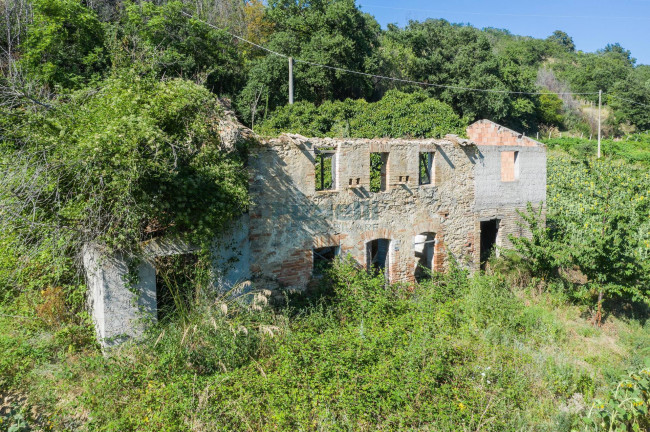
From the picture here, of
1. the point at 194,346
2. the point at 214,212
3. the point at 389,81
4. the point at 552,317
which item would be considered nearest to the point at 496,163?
the point at 552,317

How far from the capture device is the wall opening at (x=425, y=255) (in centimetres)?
1134

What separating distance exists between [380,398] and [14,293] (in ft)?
22.5

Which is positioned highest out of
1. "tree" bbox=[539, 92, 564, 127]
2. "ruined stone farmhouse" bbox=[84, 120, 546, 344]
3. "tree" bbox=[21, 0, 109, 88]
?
"tree" bbox=[539, 92, 564, 127]

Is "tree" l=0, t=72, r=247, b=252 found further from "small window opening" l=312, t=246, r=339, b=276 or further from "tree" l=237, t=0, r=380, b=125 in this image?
"tree" l=237, t=0, r=380, b=125

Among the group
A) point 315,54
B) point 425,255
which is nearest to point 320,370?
point 425,255

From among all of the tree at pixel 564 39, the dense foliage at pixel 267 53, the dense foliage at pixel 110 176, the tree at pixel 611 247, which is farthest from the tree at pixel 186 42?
the tree at pixel 564 39

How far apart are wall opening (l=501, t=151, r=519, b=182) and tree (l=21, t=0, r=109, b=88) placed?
1248cm

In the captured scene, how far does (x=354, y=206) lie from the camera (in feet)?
31.1

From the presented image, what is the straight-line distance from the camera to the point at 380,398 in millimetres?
5773

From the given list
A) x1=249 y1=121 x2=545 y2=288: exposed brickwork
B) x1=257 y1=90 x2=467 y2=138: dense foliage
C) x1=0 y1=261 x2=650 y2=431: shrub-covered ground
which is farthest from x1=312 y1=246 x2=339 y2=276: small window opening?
x1=257 y1=90 x2=467 y2=138: dense foliage

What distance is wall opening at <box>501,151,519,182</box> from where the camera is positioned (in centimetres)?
1205

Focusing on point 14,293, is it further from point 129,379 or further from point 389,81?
point 389,81

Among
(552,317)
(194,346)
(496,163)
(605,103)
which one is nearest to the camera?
(194,346)

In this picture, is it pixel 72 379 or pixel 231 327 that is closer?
pixel 72 379
